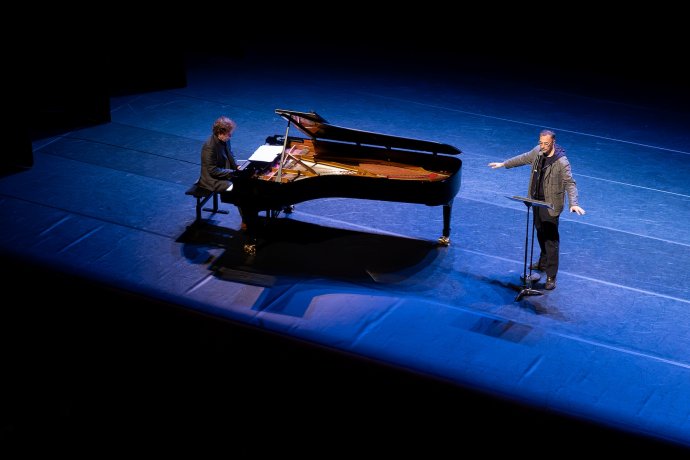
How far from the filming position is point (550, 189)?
6820 mm

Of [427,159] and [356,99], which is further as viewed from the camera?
[356,99]

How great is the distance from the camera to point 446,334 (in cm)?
657

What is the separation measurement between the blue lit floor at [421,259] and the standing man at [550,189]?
1.36 ft

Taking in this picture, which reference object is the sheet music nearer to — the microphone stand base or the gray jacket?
the gray jacket

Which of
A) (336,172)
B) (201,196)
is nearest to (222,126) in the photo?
(201,196)

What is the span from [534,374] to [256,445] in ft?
8.82

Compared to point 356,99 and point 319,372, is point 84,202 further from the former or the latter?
point 356,99

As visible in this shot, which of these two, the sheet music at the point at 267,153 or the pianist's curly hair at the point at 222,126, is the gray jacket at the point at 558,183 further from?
the pianist's curly hair at the point at 222,126

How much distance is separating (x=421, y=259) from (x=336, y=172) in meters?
1.23

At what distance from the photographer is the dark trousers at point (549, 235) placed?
697 cm

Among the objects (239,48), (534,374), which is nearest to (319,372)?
(534,374)

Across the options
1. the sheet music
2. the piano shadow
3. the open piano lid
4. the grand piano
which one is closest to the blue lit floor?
the piano shadow

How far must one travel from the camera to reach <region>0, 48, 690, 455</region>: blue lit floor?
614cm

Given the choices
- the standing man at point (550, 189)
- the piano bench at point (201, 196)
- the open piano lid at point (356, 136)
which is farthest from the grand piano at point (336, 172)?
the standing man at point (550, 189)
